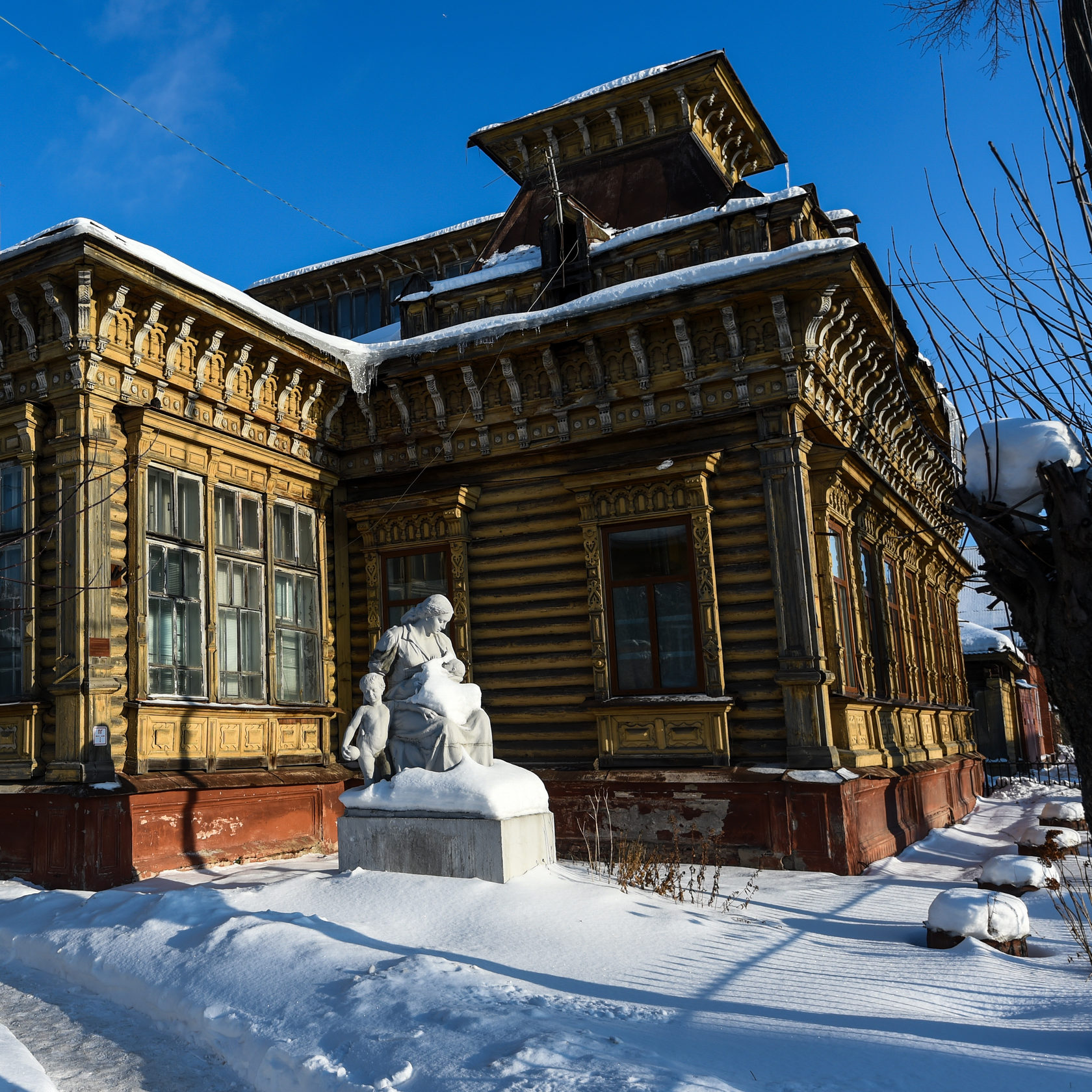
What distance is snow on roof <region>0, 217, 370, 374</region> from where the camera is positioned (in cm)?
945

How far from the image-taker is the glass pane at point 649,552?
11453mm

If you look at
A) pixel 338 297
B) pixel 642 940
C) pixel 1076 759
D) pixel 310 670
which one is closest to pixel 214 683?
pixel 310 670

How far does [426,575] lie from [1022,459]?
29.8 ft

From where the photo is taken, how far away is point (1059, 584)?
4.43m

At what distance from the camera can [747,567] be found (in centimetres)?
1105

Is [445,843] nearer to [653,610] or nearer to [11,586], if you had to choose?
[653,610]

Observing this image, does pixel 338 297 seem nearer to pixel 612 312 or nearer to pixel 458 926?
pixel 612 312

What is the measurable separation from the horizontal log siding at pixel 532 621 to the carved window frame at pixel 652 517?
23 centimetres

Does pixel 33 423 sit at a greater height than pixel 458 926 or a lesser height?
greater

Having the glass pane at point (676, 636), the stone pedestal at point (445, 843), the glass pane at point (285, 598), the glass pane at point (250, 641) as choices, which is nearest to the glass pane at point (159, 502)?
the glass pane at point (250, 641)

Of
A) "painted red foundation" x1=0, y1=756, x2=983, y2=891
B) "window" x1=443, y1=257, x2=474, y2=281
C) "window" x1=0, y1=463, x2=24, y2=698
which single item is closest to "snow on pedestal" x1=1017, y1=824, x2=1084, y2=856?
"painted red foundation" x1=0, y1=756, x2=983, y2=891

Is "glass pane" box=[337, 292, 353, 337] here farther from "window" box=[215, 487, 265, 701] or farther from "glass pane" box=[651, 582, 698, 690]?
"glass pane" box=[651, 582, 698, 690]

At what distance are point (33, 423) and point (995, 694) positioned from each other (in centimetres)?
2601

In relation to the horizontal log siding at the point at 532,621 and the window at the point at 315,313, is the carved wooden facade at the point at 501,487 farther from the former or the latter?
the window at the point at 315,313
